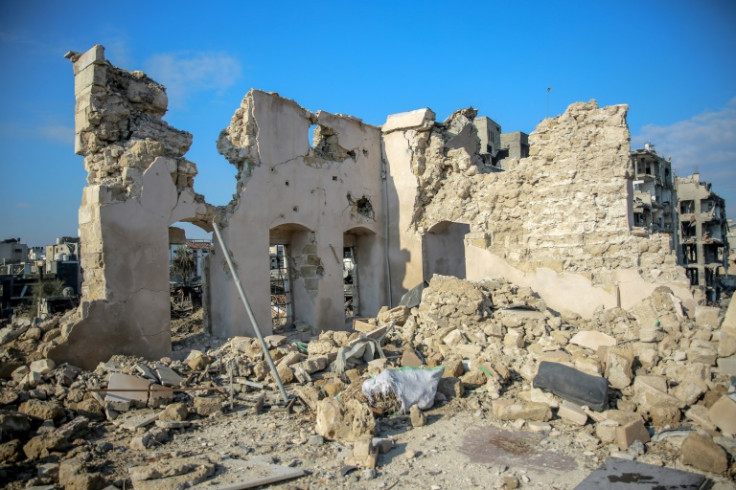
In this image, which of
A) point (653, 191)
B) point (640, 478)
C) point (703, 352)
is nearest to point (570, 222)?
point (703, 352)

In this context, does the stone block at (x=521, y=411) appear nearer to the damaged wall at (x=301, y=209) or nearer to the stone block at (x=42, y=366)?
the damaged wall at (x=301, y=209)

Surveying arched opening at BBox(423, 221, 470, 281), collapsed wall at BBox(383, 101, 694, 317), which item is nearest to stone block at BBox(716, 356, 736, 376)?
collapsed wall at BBox(383, 101, 694, 317)

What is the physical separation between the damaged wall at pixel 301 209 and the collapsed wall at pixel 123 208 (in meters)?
1.30

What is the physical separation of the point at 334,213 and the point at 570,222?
507 cm

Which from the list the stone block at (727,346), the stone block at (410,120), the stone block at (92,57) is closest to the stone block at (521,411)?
the stone block at (727,346)

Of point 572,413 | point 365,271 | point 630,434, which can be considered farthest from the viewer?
point 365,271

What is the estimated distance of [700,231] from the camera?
35.4 meters

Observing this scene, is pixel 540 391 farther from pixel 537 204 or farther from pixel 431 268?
pixel 431 268

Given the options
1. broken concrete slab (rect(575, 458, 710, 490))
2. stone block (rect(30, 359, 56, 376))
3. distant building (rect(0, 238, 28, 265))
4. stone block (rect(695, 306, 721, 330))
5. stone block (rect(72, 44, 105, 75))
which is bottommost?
broken concrete slab (rect(575, 458, 710, 490))

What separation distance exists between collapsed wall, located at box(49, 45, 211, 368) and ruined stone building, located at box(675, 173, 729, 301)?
36550mm

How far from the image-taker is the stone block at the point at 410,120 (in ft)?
40.0

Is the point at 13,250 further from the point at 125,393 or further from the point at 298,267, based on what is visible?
the point at 125,393

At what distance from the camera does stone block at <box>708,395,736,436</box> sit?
15.3ft

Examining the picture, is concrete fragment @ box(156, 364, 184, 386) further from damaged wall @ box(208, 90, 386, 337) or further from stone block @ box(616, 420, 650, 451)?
stone block @ box(616, 420, 650, 451)
